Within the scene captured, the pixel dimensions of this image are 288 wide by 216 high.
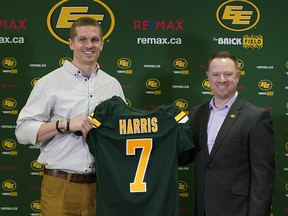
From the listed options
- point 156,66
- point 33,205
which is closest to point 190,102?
point 156,66

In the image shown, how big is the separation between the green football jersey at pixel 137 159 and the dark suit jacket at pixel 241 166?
19 cm

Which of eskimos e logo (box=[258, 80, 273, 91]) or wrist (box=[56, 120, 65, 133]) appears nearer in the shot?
wrist (box=[56, 120, 65, 133])

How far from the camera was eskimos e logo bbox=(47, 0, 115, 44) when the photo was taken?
10.7 feet

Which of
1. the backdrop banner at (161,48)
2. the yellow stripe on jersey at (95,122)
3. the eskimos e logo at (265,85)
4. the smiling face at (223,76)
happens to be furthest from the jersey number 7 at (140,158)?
the eskimos e logo at (265,85)

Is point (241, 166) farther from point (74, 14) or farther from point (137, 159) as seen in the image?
point (74, 14)

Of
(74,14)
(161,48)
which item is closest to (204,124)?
(161,48)

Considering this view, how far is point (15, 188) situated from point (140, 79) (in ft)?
4.78

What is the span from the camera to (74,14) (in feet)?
10.7

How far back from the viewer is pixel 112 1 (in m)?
3.27

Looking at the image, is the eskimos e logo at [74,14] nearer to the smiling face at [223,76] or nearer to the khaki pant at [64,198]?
the smiling face at [223,76]

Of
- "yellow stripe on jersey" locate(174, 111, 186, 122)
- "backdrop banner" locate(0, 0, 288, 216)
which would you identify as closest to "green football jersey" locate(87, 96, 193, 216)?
"yellow stripe on jersey" locate(174, 111, 186, 122)

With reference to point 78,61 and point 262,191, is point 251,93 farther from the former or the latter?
point 78,61

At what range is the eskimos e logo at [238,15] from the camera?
10.7 feet

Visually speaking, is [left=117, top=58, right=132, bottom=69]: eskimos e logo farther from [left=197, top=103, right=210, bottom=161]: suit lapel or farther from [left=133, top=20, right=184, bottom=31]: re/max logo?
[left=197, top=103, right=210, bottom=161]: suit lapel
